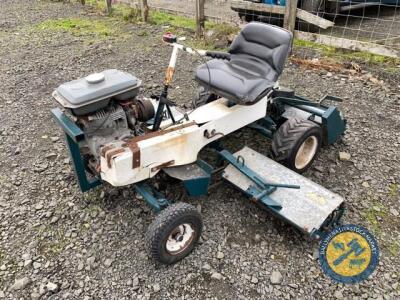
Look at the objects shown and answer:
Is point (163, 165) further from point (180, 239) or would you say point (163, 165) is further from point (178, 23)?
point (178, 23)

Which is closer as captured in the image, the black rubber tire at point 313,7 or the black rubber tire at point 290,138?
the black rubber tire at point 290,138

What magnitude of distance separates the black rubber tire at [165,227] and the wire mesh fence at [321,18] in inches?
154

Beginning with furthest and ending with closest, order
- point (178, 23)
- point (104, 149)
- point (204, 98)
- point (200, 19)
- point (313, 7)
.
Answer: point (178, 23)
point (313, 7)
point (200, 19)
point (204, 98)
point (104, 149)

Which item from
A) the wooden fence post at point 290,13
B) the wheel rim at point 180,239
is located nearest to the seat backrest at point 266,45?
the wheel rim at point 180,239

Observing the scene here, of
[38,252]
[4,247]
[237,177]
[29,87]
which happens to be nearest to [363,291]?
[237,177]

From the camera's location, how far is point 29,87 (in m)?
5.28

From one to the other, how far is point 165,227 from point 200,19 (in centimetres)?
492

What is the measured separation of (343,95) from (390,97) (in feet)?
1.84

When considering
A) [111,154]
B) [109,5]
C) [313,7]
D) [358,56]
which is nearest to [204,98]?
[111,154]

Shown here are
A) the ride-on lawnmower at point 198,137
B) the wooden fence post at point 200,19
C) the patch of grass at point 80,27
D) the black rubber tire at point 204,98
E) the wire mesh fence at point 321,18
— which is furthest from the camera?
the patch of grass at point 80,27

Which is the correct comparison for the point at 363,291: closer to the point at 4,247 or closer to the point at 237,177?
the point at 237,177

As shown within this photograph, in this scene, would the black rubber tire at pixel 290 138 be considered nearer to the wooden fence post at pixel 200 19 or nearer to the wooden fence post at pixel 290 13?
the wooden fence post at pixel 290 13

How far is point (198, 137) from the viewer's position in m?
2.95

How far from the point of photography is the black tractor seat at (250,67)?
120 inches
